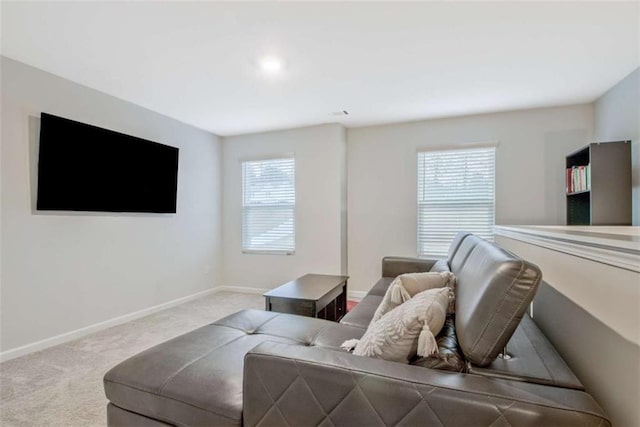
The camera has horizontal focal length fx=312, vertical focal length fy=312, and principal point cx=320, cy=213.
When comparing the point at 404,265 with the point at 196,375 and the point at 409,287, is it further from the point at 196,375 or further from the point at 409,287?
the point at 196,375

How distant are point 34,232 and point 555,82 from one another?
15.9 ft

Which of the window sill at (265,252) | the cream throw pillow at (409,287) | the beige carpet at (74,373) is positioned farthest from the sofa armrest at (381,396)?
the window sill at (265,252)

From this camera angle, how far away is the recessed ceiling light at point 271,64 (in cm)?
250

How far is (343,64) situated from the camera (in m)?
2.59

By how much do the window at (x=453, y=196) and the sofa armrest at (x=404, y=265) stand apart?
0.94 meters

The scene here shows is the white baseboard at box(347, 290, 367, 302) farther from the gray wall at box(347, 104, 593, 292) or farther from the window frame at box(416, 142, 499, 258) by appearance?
Result: the window frame at box(416, 142, 499, 258)

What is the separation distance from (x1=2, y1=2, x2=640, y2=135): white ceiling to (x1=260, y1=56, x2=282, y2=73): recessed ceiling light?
0.21ft

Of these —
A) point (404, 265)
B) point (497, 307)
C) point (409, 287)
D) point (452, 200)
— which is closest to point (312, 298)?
point (409, 287)

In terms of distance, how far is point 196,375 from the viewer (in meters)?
1.30

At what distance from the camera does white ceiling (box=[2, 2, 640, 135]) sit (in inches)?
76.2

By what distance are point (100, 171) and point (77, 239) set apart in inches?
27.1

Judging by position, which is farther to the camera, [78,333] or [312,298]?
[78,333]

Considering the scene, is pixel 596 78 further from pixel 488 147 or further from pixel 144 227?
pixel 144 227

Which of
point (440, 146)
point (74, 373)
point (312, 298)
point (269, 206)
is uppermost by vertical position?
point (440, 146)
